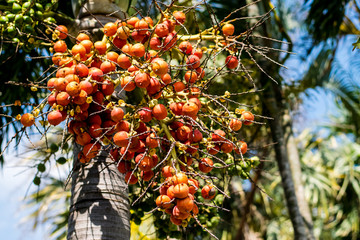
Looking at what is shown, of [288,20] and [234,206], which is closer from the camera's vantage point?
[234,206]

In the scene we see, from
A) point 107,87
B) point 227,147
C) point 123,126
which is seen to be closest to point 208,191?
point 227,147

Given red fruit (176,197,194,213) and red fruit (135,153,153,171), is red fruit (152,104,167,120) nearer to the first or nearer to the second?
red fruit (135,153,153,171)

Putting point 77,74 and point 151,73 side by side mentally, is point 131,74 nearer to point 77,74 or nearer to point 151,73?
point 151,73

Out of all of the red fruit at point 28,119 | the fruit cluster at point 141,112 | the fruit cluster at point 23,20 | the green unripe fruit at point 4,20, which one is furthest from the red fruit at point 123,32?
the green unripe fruit at point 4,20

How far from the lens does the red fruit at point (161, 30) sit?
148 cm

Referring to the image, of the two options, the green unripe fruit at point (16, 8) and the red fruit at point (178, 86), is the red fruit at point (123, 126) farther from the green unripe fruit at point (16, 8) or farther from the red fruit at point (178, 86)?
the green unripe fruit at point (16, 8)

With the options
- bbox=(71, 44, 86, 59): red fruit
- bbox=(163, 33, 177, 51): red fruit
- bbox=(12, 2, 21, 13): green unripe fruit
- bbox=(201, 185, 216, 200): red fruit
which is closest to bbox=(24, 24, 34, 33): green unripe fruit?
bbox=(12, 2, 21, 13): green unripe fruit

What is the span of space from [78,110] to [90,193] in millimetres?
404

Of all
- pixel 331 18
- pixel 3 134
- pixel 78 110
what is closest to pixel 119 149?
pixel 78 110

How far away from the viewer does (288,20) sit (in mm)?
6910

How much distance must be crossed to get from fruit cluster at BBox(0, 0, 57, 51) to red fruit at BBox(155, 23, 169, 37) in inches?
26.7

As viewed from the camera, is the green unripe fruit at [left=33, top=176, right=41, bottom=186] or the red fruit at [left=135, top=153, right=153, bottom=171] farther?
the green unripe fruit at [left=33, top=176, right=41, bottom=186]

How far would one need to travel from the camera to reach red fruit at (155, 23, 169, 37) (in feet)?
4.86

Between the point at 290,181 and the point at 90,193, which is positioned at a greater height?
the point at 290,181
